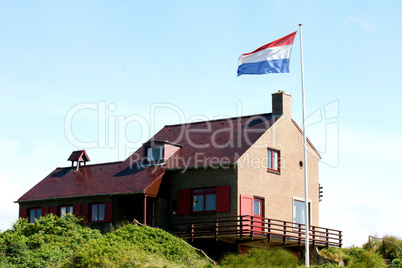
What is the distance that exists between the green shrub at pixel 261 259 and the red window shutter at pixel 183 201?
4.32 m

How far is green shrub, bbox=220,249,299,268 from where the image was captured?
1232 inches

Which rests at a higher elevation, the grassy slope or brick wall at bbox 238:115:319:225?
brick wall at bbox 238:115:319:225

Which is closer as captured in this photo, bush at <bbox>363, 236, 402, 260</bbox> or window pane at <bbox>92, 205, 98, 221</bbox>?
bush at <bbox>363, 236, 402, 260</bbox>

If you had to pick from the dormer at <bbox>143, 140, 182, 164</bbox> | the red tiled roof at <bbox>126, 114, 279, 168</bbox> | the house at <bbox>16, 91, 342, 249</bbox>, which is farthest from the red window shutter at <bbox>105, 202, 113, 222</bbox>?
the red tiled roof at <bbox>126, 114, 279, 168</bbox>

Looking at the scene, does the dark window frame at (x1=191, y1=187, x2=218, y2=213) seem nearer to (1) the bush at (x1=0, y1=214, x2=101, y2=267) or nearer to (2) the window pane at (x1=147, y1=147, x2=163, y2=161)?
(2) the window pane at (x1=147, y1=147, x2=163, y2=161)

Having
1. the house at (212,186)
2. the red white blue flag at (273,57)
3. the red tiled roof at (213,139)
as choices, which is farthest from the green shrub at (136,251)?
the red white blue flag at (273,57)

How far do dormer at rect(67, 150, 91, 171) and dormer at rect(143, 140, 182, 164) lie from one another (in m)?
6.23

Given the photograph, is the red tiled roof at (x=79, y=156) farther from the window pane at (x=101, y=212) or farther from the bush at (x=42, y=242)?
the bush at (x=42, y=242)

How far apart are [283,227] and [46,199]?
15.1 metres

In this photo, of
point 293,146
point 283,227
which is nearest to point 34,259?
point 283,227

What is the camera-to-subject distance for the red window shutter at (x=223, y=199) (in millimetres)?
34334

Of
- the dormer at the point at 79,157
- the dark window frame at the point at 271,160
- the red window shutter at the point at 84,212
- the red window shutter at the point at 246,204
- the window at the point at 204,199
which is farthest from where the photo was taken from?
the dormer at the point at 79,157

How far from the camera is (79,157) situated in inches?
1704

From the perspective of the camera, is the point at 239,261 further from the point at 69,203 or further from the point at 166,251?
the point at 69,203
